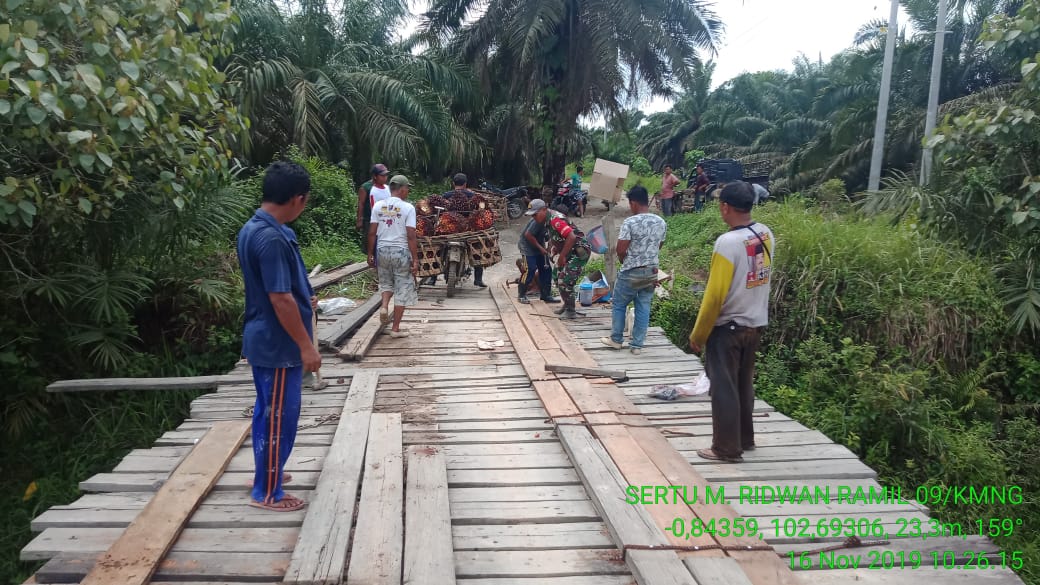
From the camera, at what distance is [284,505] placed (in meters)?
3.30

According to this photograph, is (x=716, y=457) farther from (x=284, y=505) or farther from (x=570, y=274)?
(x=570, y=274)

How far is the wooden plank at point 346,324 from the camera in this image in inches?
250

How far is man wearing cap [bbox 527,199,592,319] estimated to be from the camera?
24.8 ft

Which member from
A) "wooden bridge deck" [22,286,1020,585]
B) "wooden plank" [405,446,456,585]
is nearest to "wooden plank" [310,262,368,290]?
"wooden bridge deck" [22,286,1020,585]

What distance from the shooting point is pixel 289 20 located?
1527cm

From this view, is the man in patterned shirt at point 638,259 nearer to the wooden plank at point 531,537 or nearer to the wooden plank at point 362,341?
the wooden plank at point 362,341

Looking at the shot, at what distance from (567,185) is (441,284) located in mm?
10657

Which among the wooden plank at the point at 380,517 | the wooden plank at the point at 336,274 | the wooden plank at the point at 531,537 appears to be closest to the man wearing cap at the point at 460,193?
the wooden plank at the point at 336,274

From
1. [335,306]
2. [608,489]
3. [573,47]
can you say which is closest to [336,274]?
[335,306]

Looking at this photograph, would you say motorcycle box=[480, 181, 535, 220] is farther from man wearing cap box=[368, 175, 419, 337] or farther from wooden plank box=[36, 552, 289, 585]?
wooden plank box=[36, 552, 289, 585]

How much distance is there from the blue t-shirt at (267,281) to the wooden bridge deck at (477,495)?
2.44 feet

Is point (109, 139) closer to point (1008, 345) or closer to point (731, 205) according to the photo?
point (731, 205)

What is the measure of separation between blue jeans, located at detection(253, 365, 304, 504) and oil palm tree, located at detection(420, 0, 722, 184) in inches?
536

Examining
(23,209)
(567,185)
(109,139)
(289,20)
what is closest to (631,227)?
(109,139)
